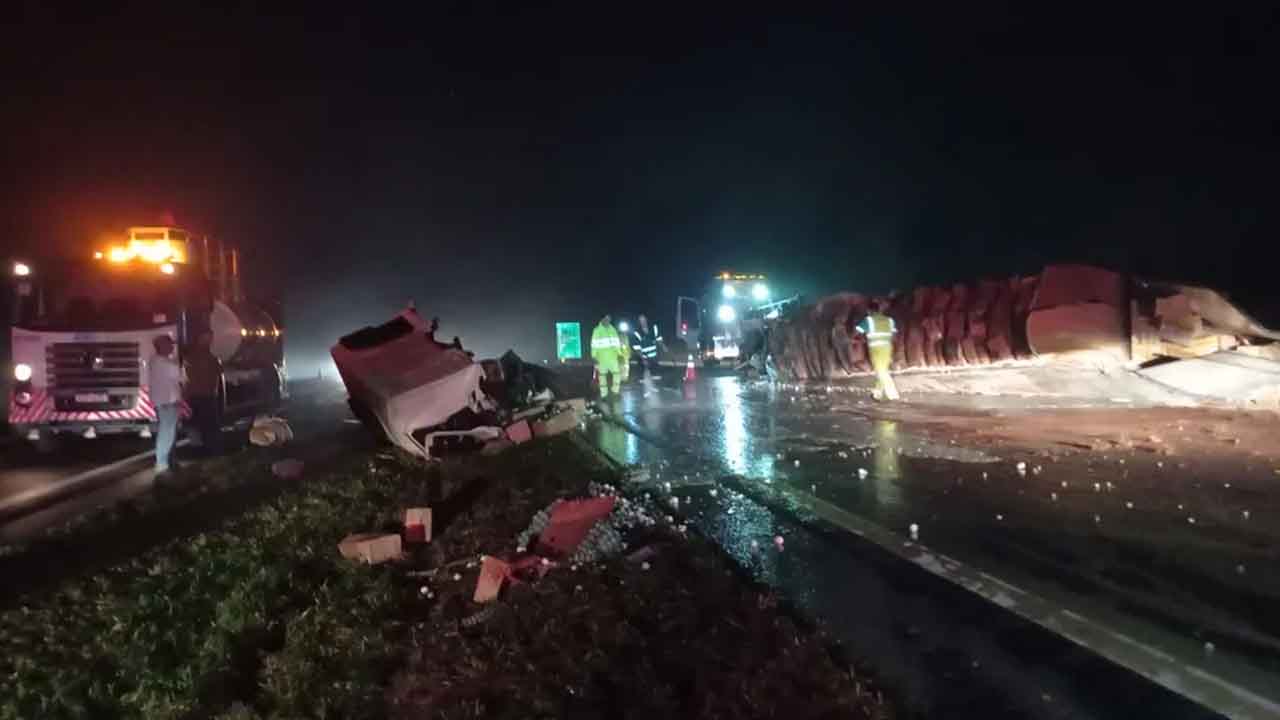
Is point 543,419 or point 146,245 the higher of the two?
point 146,245

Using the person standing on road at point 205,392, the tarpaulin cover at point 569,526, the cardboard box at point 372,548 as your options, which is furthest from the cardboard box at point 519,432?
the person standing on road at point 205,392

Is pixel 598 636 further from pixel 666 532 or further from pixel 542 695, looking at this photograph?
pixel 666 532

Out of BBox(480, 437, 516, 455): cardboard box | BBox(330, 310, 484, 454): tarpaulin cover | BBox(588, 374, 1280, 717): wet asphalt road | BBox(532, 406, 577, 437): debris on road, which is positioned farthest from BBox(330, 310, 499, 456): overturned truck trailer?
BBox(588, 374, 1280, 717): wet asphalt road

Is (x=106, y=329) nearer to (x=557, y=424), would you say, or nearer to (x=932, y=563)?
(x=557, y=424)

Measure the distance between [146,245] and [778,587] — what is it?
47.1 ft

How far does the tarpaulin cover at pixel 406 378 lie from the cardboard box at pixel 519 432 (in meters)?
0.49

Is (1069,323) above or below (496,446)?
above

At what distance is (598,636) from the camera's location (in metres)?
4.46

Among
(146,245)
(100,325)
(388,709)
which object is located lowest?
(388,709)

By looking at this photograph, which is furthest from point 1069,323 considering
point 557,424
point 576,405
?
point 557,424

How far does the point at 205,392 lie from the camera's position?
14164 millimetres

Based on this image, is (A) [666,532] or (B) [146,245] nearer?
(A) [666,532]

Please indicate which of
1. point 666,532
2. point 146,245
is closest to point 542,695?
point 666,532

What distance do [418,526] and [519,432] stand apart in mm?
4298
